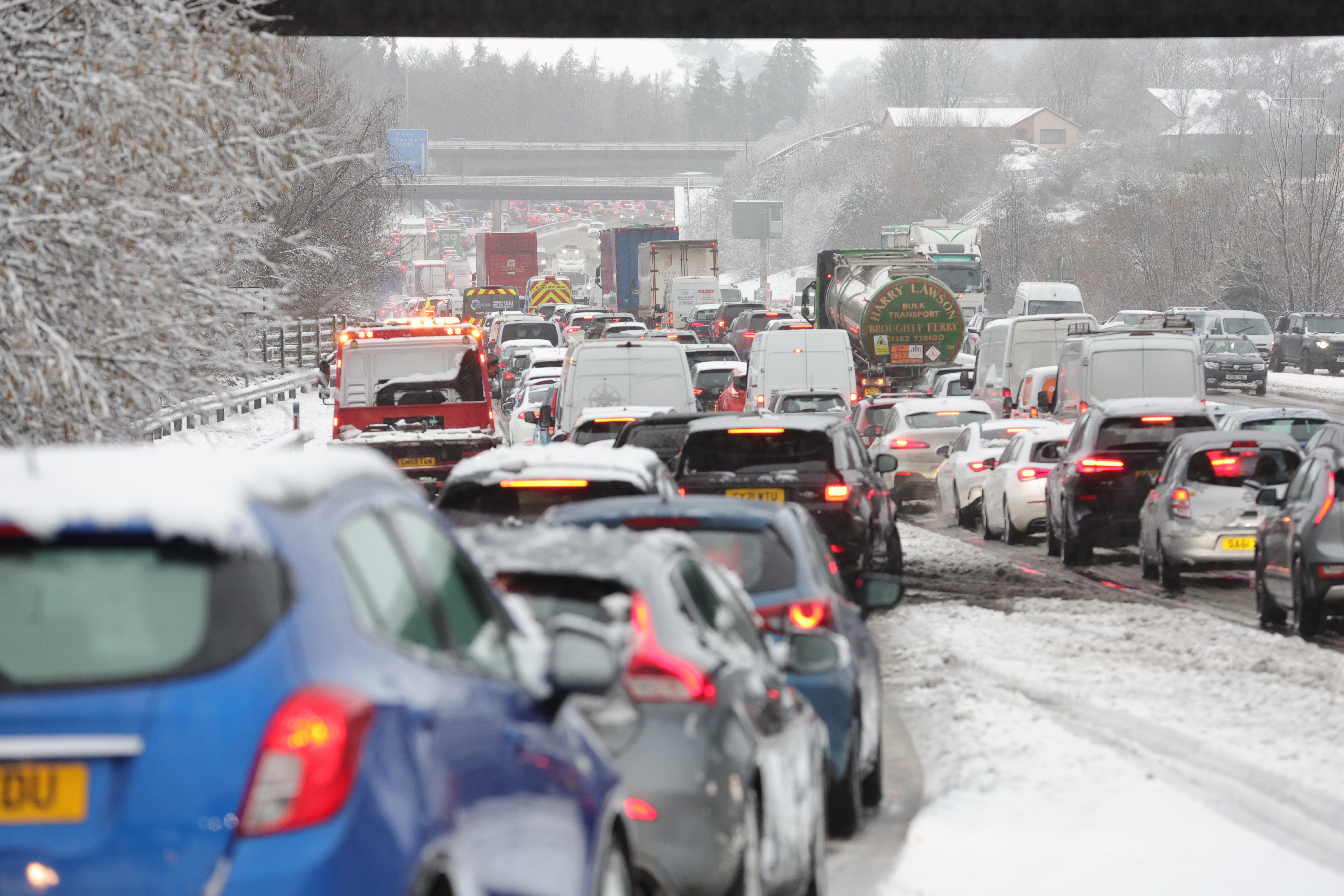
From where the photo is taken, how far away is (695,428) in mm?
14086

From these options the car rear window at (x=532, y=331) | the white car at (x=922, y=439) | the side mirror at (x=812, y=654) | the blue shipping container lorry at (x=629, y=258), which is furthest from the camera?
the blue shipping container lorry at (x=629, y=258)

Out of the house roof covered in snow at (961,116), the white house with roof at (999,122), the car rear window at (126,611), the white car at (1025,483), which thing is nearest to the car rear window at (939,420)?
the white car at (1025,483)

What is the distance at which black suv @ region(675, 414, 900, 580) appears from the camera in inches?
540

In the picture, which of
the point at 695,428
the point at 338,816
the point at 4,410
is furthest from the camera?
the point at 695,428

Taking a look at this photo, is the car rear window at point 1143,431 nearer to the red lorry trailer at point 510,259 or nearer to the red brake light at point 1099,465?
the red brake light at point 1099,465

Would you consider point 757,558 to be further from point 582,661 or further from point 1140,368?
point 1140,368

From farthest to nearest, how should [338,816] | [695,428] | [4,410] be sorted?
[695,428]
[4,410]
[338,816]

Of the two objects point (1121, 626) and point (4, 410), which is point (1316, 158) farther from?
point (4, 410)

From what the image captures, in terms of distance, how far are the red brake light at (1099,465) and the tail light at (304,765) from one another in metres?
17.0

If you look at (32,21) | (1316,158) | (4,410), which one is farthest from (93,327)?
(1316,158)

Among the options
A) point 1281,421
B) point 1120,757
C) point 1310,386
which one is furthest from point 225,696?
point 1310,386

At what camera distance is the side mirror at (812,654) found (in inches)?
270

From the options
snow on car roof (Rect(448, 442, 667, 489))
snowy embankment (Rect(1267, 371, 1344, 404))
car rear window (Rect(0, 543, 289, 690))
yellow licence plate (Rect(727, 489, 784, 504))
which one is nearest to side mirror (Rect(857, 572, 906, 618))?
snow on car roof (Rect(448, 442, 667, 489))

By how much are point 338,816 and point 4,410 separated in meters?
8.83
